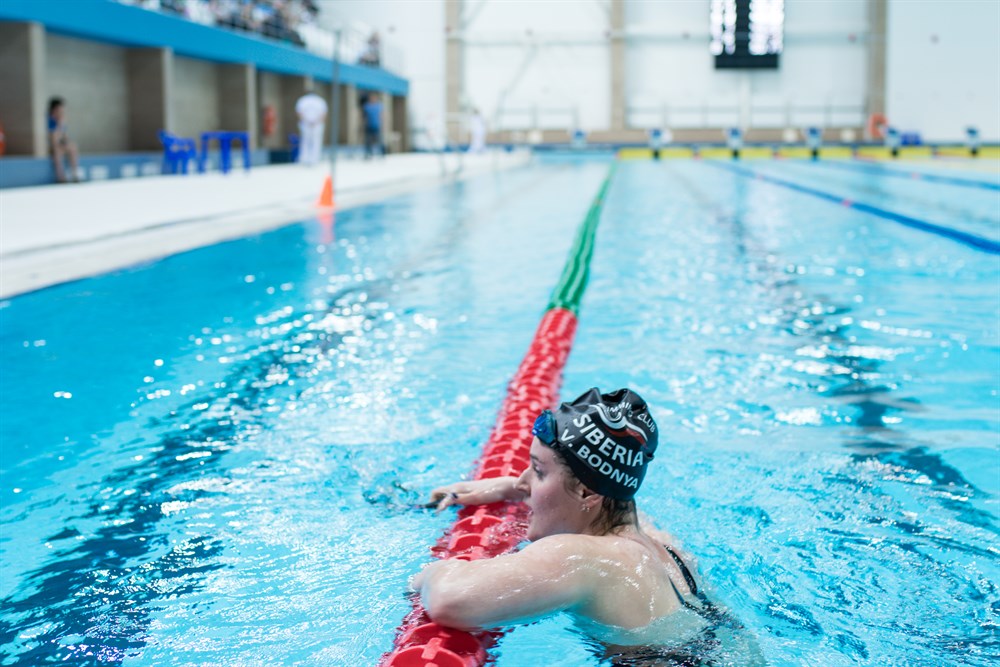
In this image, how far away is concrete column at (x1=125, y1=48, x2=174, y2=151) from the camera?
16.2 m

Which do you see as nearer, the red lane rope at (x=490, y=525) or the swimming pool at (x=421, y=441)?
the red lane rope at (x=490, y=525)

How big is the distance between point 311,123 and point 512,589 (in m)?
18.2

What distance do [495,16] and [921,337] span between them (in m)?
28.2

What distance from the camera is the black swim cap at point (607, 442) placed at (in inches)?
74.2

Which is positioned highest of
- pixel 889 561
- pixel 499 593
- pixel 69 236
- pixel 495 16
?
pixel 495 16

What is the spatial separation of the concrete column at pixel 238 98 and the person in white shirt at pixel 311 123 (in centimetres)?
96

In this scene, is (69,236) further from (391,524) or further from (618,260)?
(391,524)

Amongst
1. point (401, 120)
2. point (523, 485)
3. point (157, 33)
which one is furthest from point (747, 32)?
point (523, 485)

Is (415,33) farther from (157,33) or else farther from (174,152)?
(157,33)

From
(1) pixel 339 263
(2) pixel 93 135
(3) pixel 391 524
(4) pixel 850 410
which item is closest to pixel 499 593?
(3) pixel 391 524

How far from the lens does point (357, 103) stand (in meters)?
27.9

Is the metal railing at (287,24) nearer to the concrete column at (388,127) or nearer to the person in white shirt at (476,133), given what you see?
the concrete column at (388,127)

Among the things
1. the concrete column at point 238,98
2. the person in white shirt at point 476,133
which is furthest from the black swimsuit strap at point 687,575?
the person in white shirt at point 476,133

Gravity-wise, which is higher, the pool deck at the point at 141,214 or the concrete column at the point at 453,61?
the concrete column at the point at 453,61
